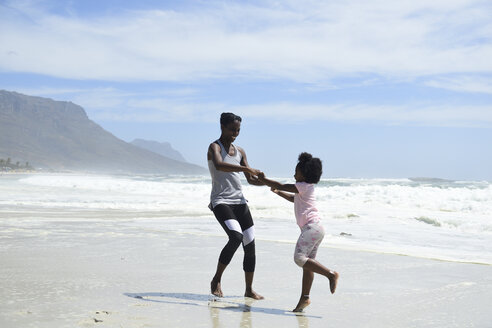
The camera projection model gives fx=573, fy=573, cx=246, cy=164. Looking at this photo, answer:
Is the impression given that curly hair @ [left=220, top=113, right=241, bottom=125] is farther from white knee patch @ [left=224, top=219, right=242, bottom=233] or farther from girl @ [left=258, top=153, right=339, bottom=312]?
white knee patch @ [left=224, top=219, right=242, bottom=233]

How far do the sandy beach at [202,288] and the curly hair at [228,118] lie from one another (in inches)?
67.9

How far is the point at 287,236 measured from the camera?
10.8 m

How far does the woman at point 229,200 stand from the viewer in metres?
5.48

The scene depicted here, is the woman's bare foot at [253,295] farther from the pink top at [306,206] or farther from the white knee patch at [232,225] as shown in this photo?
the pink top at [306,206]

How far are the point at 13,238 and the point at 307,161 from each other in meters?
6.33

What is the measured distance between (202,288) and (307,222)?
5.04 feet

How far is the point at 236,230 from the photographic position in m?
5.46

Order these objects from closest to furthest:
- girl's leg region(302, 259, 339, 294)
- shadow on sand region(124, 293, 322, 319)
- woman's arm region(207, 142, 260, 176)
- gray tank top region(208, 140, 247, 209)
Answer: girl's leg region(302, 259, 339, 294) → shadow on sand region(124, 293, 322, 319) → woman's arm region(207, 142, 260, 176) → gray tank top region(208, 140, 247, 209)

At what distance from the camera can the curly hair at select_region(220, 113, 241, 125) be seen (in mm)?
5633

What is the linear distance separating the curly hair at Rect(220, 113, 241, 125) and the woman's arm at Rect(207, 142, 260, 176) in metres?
0.26

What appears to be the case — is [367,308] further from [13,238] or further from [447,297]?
[13,238]

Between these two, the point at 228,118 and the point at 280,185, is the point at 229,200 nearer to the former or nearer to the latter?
the point at 280,185

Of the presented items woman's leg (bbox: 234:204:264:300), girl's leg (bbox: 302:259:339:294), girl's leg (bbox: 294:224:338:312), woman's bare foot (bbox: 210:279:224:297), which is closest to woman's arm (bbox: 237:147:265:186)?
woman's leg (bbox: 234:204:264:300)

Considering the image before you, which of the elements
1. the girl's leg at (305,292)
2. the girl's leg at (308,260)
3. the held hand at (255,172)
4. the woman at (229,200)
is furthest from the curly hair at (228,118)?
the girl's leg at (305,292)
